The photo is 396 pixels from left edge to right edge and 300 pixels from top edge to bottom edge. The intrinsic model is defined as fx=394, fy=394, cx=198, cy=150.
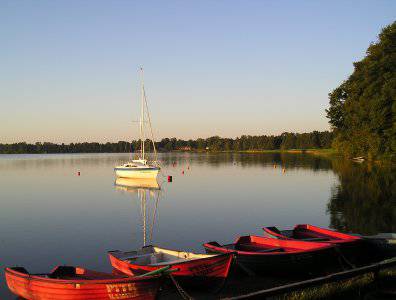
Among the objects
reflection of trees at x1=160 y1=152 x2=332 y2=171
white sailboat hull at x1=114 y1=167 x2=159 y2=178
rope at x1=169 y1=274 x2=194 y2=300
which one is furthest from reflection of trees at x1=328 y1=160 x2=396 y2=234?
reflection of trees at x1=160 y1=152 x2=332 y2=171

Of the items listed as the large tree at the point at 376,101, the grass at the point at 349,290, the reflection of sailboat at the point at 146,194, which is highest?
the large tree at the point at 376,101

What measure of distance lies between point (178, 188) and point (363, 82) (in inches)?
1433

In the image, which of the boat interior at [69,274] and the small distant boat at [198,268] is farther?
the boat interior at [69,274]

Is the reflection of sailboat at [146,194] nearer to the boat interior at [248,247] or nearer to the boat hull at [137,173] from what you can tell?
the boat hull at [137,173]

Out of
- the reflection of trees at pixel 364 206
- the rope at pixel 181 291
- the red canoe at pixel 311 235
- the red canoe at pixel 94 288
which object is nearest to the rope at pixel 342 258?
the red canoe at pixel 311 235

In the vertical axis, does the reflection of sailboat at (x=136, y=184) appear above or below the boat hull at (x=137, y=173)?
below

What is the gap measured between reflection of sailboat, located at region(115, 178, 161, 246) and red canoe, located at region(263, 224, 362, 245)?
731cm

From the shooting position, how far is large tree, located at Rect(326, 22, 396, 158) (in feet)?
188

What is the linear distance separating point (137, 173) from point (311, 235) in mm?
42514

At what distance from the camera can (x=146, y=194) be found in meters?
42.8

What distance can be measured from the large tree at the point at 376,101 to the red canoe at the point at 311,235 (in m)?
42.9

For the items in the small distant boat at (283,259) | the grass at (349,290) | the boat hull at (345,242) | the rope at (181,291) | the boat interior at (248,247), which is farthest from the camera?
the boat interior at (248,247)

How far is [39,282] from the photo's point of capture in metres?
11.8

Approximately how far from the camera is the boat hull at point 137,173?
5612 cm
